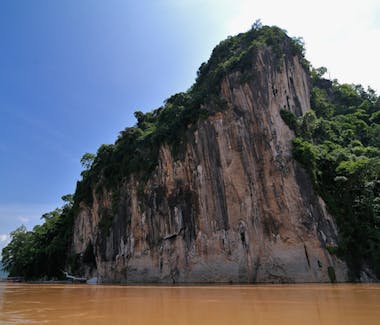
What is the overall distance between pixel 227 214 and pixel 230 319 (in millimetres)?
16400

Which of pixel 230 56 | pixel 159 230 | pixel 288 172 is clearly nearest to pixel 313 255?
pixel 288 172

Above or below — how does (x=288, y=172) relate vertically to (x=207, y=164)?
below

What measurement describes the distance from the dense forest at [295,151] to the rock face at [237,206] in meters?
0.91

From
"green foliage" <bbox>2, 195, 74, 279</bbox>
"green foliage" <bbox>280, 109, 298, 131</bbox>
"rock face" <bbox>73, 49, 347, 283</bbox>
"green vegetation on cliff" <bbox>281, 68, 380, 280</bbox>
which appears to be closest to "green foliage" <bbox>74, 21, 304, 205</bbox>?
"rock face" <bbox>73, 49, 347, 283</bbox>

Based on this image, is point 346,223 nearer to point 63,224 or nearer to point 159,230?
point 159,230

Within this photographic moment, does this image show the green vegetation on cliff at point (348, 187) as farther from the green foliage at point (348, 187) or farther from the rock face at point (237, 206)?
the rock face at point (237, 206)

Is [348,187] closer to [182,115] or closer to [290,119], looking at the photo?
[290,119]

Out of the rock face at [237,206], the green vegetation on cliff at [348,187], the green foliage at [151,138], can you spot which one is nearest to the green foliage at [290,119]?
the green vegetation on cliff at [348,187]

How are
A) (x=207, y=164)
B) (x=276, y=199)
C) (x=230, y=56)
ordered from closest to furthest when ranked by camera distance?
(x=276, y=199) → (x=207, y=164) → (x=230, y=56)

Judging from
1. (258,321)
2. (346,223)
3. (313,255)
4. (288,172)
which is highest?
(288,172)

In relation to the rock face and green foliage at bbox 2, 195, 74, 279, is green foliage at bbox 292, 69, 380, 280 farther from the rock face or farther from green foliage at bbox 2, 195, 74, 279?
green foliage at bbox 2, 195, 74, 279

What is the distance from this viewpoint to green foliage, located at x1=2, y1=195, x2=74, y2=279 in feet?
136

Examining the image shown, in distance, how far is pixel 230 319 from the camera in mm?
6023

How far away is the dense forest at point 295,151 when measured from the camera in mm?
19641
